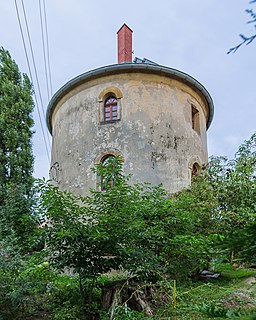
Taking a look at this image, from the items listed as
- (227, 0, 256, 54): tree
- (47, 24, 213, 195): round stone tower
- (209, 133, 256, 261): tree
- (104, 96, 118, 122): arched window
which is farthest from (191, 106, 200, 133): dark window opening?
(227, 0, 256, 54): tree

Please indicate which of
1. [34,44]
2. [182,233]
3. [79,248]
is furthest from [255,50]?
[34,44]

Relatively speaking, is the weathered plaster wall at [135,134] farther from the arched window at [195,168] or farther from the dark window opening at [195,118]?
the dark window opening at [195,118]

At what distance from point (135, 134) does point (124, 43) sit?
5.91 m

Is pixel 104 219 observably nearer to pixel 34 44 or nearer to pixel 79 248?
pixel 79 248

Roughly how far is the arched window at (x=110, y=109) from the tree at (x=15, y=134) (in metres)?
5.30

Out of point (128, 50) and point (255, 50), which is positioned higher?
point (128, 50)

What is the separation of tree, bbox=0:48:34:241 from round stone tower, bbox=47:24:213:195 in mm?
2668

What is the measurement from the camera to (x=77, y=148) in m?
14.3

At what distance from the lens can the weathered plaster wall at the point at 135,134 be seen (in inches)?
535

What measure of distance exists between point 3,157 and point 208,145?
10.8m

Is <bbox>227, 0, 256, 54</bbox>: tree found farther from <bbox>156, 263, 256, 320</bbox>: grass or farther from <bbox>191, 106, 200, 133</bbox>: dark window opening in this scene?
<bbox>191, 106, 200, 133</bbox>: dark window opening

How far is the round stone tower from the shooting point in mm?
13609

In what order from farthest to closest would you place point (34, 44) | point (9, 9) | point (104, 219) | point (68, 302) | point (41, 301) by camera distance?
point (34, 44) < point (9, 9) < point (41, 301) < point (68, 302) < point (104, 219)

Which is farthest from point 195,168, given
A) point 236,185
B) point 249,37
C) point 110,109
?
point 249,37
